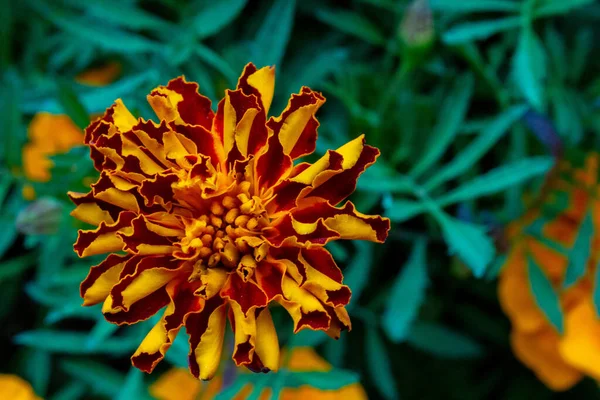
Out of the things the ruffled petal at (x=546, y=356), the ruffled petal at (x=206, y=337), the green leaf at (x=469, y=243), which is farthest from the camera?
the ruffled petal at (x=546, y=356)

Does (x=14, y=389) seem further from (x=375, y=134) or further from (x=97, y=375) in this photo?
(x=375, y=134)

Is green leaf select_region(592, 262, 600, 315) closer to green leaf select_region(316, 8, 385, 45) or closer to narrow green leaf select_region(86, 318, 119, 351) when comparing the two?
green leaf select_region(316, 8, 385, 45)

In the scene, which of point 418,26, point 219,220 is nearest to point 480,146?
point 418,26

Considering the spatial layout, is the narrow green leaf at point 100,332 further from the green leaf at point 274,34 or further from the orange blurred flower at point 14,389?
the green leaf at point 274,34

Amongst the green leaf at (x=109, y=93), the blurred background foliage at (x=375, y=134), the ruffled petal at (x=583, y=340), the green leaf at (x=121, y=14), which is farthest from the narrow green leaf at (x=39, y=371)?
the ruffled petal at (x=583, y=340)

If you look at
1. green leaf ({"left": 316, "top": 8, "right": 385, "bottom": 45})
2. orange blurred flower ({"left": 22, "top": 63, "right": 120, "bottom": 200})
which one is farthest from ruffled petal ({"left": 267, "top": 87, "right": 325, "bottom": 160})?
orange blurred flower ({"left": 22, "top": 63, "right": 120, "bottom": 200})

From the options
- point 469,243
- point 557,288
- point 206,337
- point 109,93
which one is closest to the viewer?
point 206,337

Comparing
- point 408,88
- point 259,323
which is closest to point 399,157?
point 408,88
